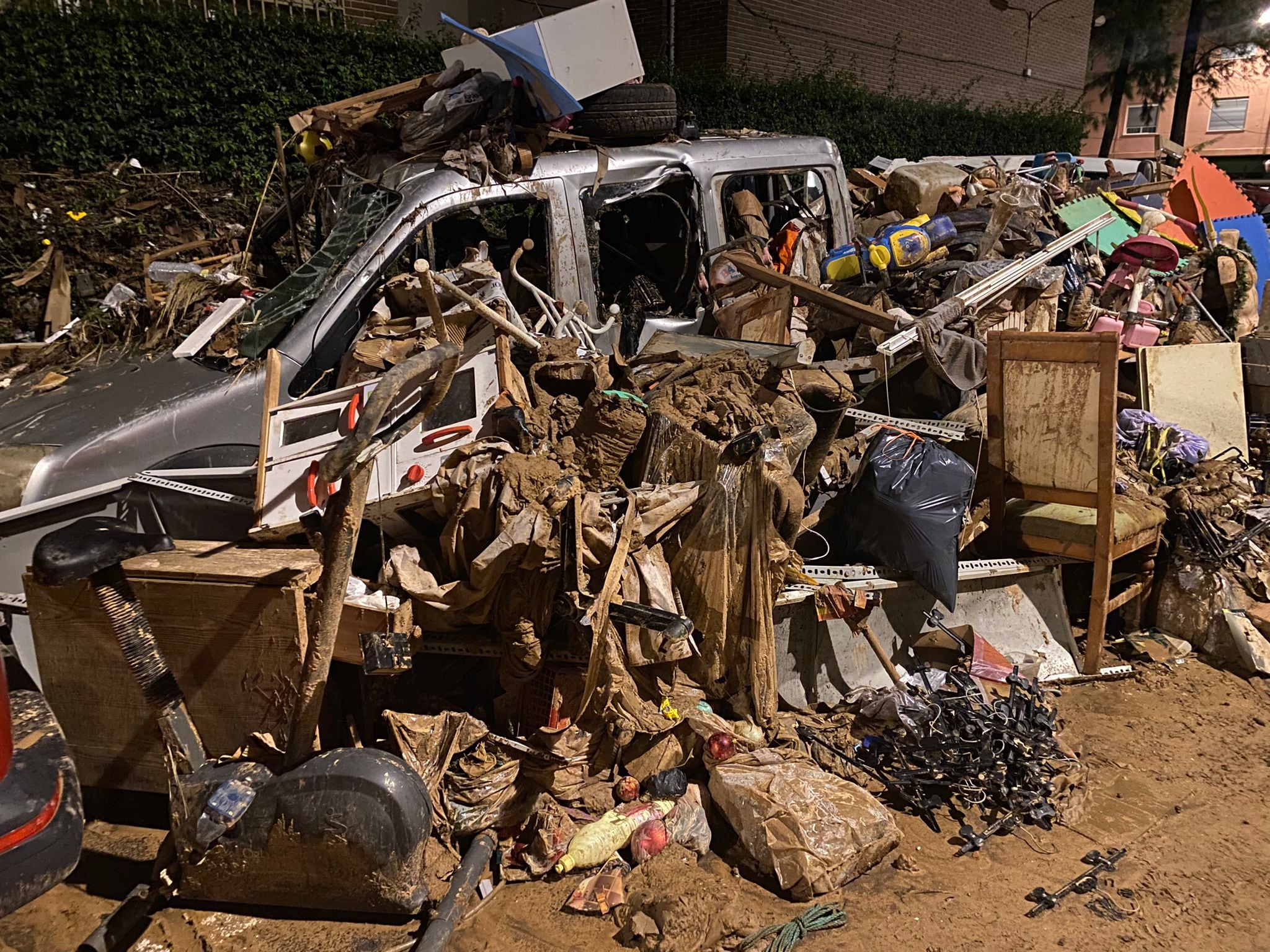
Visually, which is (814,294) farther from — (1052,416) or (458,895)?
(458,895)

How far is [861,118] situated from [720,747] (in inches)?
494

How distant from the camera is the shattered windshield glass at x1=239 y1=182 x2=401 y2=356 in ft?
12.7

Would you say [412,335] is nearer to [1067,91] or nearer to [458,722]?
[458,722]

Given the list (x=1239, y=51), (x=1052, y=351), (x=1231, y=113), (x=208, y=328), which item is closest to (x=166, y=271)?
(x=208, y=328)

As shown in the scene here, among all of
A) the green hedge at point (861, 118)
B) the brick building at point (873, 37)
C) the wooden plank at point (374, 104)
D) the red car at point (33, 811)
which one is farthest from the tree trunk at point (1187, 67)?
the red car at point (33, 811)

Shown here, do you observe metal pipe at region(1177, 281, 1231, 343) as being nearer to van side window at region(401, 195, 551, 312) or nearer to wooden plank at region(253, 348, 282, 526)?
van side window at region(401, 195, 551, 312)

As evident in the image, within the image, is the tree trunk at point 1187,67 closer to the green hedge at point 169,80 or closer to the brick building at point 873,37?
the brick building at point 873,37

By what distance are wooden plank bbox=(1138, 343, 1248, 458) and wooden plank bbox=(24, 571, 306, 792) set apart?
5773 millimetres

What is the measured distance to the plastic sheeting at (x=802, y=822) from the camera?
9.82 ft

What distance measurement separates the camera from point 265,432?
3.20m

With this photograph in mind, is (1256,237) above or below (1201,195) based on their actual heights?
below

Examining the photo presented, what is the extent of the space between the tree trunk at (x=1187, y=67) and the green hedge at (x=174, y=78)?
20603 millimetres

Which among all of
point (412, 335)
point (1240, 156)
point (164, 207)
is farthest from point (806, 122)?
point (1240, 156)

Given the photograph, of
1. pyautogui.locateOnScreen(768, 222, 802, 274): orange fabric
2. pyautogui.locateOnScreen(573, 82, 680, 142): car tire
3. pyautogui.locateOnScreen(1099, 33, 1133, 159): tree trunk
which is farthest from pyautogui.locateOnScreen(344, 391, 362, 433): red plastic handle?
pyautogui.locateOnScreen(1099, 33, 1133, 159): tree trunk
